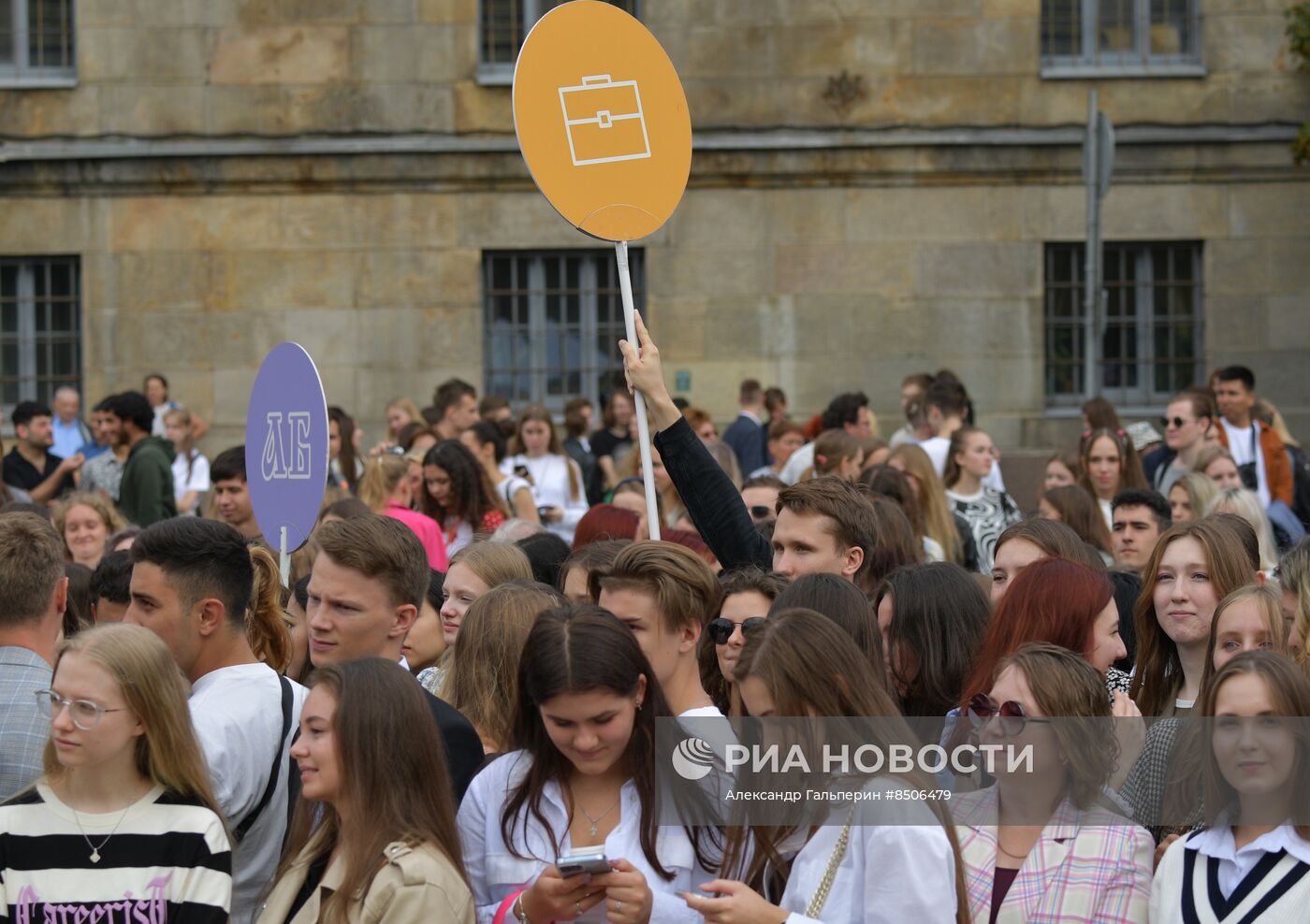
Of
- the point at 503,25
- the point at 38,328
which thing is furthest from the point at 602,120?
the point at 38,328

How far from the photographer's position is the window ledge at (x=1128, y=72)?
17.0 metres

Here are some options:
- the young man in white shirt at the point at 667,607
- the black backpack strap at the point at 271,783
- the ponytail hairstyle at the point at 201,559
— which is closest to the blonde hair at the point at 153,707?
the black backpack strap at the point at 271,783

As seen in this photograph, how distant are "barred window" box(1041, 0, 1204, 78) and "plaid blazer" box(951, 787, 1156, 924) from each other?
14.3 m

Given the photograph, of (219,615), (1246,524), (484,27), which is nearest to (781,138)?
(484,27)

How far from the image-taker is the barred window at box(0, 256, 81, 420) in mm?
17531

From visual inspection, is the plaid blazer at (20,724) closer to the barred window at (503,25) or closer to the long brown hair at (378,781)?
the long brown hair at (378,781)

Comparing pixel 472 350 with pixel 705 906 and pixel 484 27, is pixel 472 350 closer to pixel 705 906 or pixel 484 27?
pixel 484 27

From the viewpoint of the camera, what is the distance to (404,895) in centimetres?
368

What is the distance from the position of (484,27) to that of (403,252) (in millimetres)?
2407

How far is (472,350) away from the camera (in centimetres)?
1725

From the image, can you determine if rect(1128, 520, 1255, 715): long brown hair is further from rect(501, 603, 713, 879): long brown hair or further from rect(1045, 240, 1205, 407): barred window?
rect(1045, 240, 1205, 407): barred window

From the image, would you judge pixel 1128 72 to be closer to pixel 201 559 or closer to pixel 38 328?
pixel 38 328

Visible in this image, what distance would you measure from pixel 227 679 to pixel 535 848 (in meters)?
1.03

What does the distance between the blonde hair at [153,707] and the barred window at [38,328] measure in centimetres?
1414
